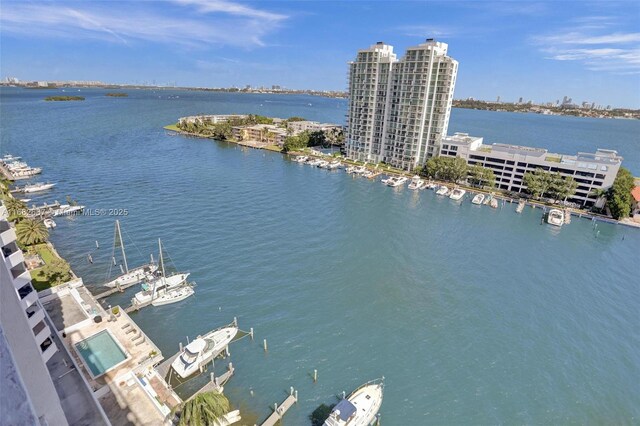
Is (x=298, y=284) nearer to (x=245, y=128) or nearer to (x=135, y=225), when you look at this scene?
(x=135, y=225)

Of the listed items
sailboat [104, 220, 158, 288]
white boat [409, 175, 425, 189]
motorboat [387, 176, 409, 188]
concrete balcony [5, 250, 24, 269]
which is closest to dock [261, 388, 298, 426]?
concrete balcony [5, 250, 24, 269]

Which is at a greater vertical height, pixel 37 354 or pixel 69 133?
pixel 37 354

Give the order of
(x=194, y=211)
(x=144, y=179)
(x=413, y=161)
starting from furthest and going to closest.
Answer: (x=413, y=161) → (x=144, y=179) → (x=194, y=211)

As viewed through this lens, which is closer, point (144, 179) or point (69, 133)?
point (144, 179)

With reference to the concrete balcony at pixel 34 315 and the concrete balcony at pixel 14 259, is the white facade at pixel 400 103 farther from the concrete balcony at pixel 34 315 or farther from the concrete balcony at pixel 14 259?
the concrete balcony at pixel 34 315

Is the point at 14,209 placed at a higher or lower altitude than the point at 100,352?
higher

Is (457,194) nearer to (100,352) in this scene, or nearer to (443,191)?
(443,191)

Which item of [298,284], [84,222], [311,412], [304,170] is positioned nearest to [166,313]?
[298,284]

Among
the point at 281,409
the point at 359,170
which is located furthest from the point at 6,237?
the point at 359,170
